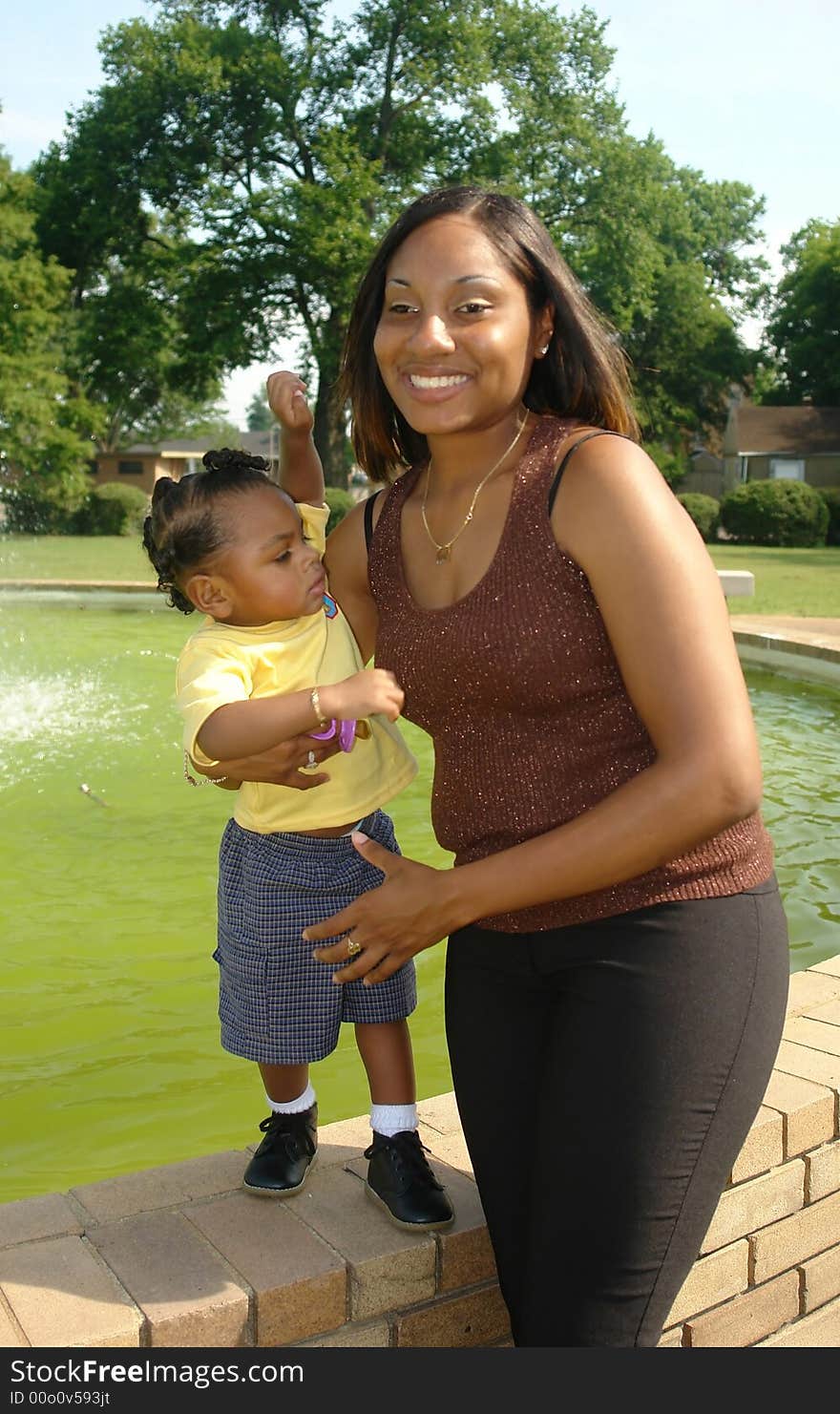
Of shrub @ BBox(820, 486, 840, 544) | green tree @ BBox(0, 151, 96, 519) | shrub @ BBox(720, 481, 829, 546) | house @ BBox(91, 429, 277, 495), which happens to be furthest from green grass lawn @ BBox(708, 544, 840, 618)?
house @ BBox(91, 429, 277, 495)

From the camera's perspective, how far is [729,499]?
3391cm

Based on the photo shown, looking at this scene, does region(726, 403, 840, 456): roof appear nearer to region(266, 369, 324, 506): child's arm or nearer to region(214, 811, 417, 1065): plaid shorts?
region(266, 369, 324, 506): child's arm

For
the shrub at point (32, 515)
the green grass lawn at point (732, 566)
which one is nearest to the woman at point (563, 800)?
the green grass lawn at point (732, 566)

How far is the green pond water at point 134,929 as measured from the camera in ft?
10.8

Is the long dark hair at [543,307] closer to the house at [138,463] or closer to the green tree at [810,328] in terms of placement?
the green tree at [810,328]

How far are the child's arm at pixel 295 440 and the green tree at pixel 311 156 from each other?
32694 mm

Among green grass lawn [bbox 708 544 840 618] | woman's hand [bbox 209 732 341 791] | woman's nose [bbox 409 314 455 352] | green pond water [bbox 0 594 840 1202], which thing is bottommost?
green grass lawn [bbox 708 544 840 618]

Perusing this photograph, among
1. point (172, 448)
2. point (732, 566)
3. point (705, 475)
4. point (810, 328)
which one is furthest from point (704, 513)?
point (172, 448)

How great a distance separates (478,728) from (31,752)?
18.9ft

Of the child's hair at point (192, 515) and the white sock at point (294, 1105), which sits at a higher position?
the child's hair at point (192, 515)

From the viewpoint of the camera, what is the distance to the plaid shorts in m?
2.34

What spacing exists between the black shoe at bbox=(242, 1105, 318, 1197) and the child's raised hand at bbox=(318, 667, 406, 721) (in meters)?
0.75

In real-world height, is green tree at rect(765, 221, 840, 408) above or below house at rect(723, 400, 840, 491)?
above

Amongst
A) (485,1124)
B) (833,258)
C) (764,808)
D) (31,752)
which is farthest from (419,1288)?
(833,258)
